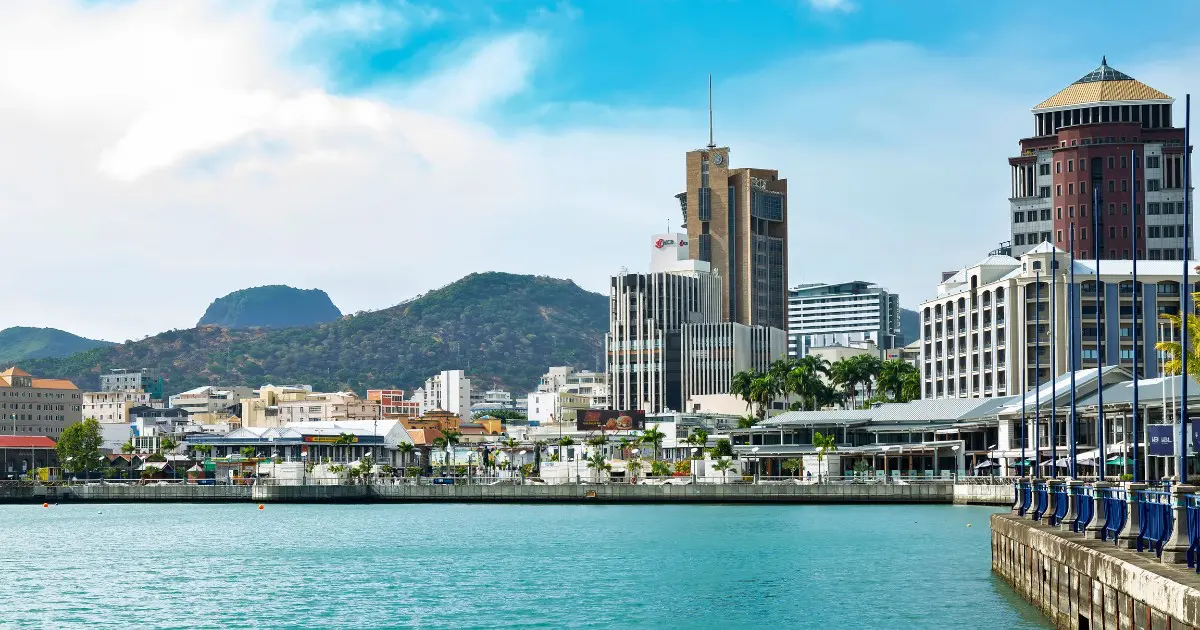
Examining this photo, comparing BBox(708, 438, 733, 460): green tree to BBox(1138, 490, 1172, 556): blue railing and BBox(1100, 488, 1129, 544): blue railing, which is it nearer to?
BBox(1100, 488, 1129, 544): blue railing

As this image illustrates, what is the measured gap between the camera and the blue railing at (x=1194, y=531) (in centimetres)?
3041

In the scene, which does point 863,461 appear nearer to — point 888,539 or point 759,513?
point 759,513

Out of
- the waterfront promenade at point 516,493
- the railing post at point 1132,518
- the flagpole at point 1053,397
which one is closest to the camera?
the railing post at point 1132,518

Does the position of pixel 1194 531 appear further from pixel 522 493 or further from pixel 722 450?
pixel 722 450

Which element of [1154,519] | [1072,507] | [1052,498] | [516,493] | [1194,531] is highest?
[1194,531]

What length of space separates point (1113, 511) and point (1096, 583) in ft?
11.7

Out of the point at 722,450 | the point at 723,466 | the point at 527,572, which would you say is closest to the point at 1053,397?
the point at 527,572

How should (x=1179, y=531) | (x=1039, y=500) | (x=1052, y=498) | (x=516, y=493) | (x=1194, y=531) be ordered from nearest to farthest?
(x=1194, y=531)
(x=1179, y=531)
(x=1052, y=498)
(x=1039, y=500)
(x=516, y=493)

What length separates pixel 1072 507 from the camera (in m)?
48.1

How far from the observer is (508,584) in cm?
7038

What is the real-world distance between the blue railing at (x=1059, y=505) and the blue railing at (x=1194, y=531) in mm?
19038

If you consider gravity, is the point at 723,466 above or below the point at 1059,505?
below

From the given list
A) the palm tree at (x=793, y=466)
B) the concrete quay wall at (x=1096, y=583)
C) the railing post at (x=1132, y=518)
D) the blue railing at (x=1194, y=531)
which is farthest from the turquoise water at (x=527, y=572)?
the palm tree at (x=793, y=466)

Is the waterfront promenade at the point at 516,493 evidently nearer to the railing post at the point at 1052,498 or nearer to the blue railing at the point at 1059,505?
the railing post at the point at 1052,498
